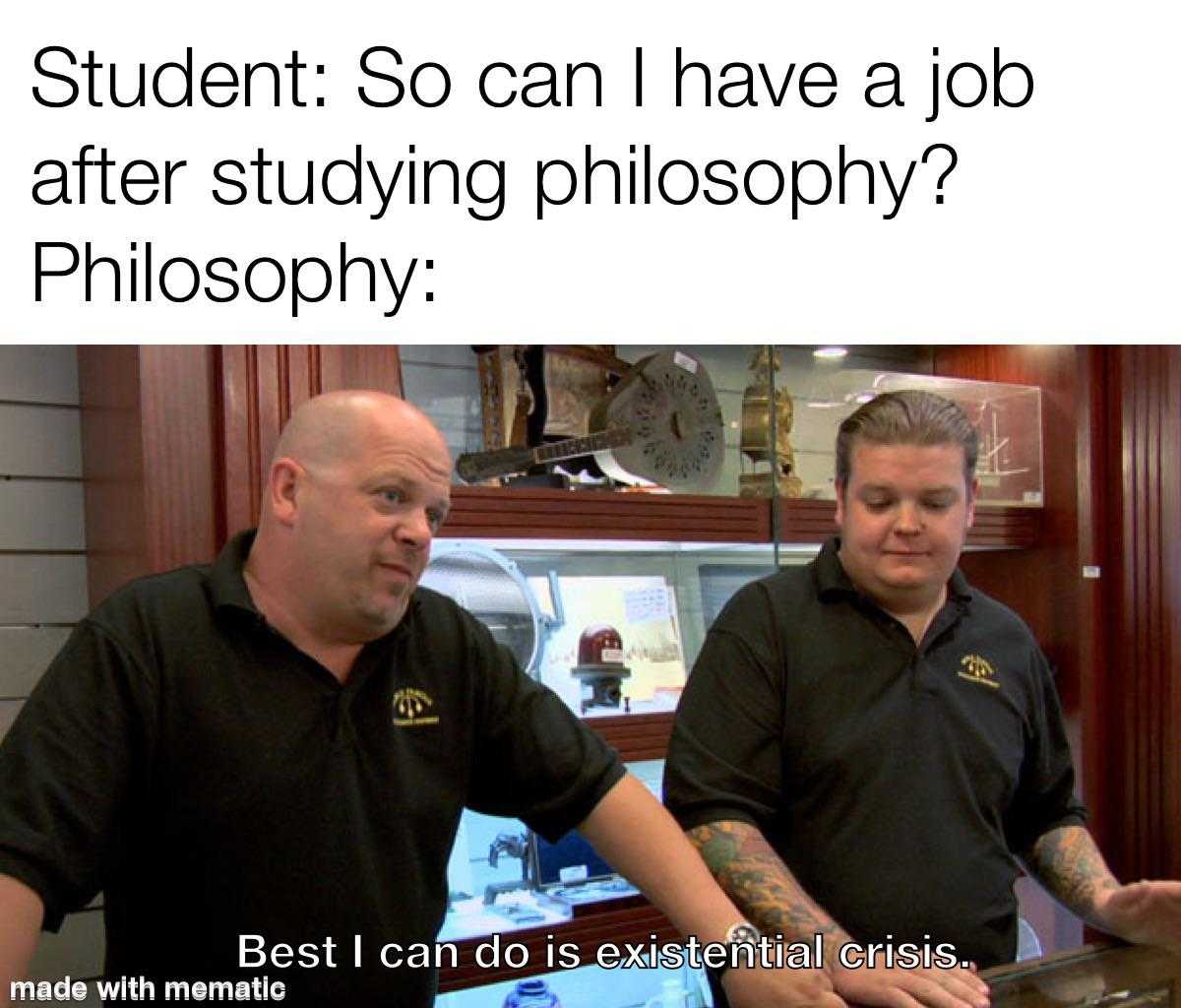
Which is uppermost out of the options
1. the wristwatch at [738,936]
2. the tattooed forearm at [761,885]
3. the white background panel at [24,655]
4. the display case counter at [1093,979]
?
the white background panel at [24,655]

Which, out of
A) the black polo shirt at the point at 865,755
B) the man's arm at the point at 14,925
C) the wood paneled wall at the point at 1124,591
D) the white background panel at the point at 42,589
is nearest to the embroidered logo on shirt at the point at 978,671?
the black polo shirt at the point at 865,755

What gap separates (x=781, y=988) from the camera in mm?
1401

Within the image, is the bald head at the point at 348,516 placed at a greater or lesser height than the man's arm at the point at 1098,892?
greater

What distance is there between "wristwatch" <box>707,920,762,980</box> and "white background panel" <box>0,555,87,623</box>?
1.37m

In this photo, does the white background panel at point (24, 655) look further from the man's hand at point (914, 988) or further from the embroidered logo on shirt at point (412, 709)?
the man's hand at point (914, 988)

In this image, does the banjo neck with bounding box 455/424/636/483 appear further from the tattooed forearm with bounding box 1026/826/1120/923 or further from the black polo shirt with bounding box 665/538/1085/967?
the tattooed forearm with bounding box 1026/826/1120/923

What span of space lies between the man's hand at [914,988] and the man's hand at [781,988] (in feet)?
0.11

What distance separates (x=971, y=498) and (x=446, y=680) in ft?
2.62

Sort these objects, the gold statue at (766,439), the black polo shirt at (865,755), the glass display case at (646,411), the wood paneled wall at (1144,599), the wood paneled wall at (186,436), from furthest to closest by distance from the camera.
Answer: the wood paneled wall at (1144,599), the gold statue at (766,439), the glass display case at (646,411), the wood paneled wall at (186,436), the black polo shirt at (865,755)

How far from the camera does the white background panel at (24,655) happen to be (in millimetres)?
2178

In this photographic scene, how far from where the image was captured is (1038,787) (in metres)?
1.81

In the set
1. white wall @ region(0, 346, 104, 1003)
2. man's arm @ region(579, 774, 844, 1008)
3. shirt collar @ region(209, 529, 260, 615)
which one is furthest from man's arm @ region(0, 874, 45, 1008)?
white wall @ region(0, 346, 104, 1003)

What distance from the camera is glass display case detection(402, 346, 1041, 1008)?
2.45 metres

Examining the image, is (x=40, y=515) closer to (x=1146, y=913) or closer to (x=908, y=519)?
(x=908, y=519)
